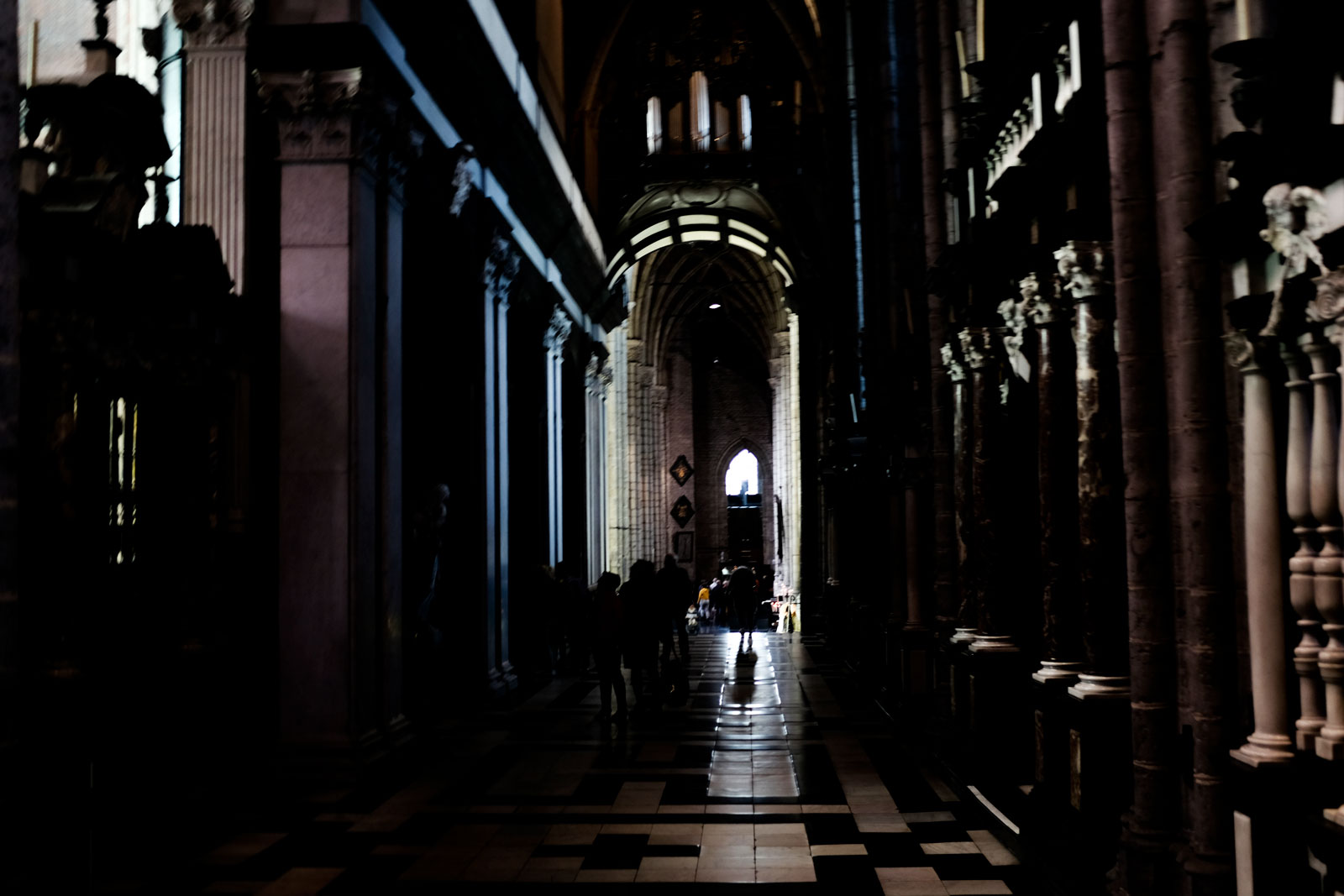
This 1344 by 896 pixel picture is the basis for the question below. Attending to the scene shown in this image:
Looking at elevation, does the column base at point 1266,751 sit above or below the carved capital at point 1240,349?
below

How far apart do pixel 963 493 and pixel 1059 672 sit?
3162 millimetres

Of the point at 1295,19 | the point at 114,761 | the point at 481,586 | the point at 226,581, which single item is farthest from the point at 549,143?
the point at 1295,19

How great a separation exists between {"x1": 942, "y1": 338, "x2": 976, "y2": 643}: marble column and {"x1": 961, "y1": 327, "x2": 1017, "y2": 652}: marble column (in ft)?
→ 1.16

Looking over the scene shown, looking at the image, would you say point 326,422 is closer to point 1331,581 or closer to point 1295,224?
point 1295,224

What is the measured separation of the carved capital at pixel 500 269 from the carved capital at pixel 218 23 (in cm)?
536

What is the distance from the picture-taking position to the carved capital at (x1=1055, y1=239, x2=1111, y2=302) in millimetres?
6453

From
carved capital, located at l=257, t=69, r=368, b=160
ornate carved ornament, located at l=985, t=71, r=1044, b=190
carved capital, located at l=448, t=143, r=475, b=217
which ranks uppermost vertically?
carved capital, located at l=448, t=143, r=475, b=217

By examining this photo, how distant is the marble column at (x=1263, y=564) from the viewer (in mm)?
4605

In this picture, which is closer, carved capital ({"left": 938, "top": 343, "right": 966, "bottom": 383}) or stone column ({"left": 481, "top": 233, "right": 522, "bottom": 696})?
carved capital ({"left": 938, "top": 343, "right": 966, "bottom": 383})

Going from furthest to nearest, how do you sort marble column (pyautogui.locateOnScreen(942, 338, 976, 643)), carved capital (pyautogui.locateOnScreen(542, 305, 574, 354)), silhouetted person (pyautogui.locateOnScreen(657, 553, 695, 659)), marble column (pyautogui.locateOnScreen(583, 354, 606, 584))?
marble column (pyautogui.locateOnScreen(583, 354, 606, 584)) < carved capital (pyautogui.locateOnScreen(542, 305, 574, 354)) < silhouetted person (pyautogui.locateOnScreen(657, 553, 695, 659)) < marble column (pyautogui.locateOnScreen(942, 338, 976, 643))

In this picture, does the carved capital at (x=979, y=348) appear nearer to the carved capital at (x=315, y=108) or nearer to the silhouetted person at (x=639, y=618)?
the silhouetted person at (x=639, y=618)

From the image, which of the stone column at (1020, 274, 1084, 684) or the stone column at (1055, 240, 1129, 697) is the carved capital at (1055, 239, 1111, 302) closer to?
the stone column at (1055, 240, 1129, 697)

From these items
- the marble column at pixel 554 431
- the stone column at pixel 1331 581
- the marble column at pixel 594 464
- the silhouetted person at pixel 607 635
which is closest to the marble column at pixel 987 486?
the silhouetted person at pixel 607 635

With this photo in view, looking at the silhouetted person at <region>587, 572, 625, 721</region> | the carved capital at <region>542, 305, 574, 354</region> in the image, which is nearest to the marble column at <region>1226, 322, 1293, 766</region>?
the silhouetted person at <region>587, 572, 625, 721</region>
